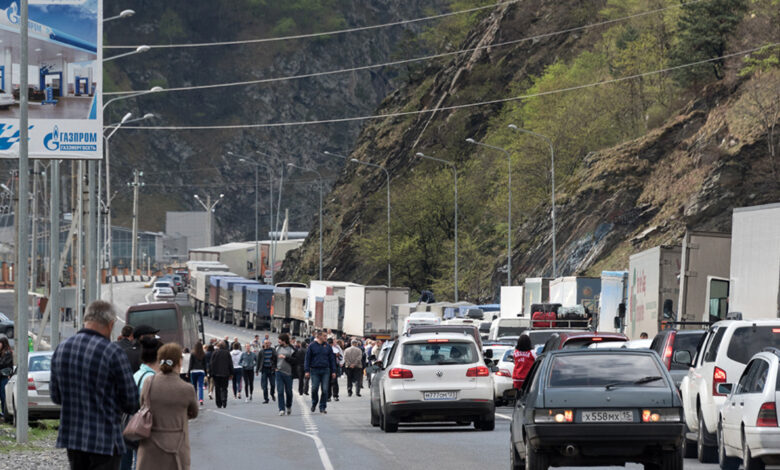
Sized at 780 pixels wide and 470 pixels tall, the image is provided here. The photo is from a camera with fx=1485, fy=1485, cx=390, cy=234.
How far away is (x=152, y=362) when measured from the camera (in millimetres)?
12219

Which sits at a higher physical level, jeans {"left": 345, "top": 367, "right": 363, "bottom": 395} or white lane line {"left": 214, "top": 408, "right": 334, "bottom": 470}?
white lane line {"left": 214, "top": 408, "right": 334, "bottom": 470}

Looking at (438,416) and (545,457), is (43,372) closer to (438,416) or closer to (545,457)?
(438,416)

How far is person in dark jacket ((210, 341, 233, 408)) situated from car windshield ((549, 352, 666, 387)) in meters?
20.5

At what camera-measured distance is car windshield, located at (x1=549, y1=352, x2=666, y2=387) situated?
14.0 m

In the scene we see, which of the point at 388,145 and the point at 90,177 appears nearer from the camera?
the point at 90,177

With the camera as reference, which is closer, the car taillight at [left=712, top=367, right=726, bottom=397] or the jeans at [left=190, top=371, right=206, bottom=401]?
the car taillight at [left=712, top=367, right=726, bottom=397]

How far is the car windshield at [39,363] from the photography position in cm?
2770

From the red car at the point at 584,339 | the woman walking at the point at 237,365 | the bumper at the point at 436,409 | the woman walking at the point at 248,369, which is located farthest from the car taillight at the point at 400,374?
the woman walking at the point at 237,365

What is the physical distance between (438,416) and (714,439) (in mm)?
6596

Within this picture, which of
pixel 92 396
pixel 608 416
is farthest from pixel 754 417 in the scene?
pixel 92 396

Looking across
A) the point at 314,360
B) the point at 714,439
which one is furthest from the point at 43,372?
the point at 714,439

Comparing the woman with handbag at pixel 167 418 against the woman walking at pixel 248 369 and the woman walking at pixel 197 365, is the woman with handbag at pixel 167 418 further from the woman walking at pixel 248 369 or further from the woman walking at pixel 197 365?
the woman walking at pixel 248 369

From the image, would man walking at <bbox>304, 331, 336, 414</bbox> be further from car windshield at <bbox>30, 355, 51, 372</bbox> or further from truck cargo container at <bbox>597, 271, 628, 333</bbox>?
truck cargo container at <bbox>597, 271, 628, 333</bbox>

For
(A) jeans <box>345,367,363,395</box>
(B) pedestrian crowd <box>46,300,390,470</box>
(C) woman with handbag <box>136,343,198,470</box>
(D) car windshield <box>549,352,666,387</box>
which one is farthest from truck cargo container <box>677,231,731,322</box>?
(C) woman with handbag <box>136,343,198,470</box>
